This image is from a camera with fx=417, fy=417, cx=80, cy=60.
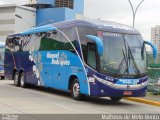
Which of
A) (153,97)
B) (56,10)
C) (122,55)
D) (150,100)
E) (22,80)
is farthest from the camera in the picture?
(56,10)

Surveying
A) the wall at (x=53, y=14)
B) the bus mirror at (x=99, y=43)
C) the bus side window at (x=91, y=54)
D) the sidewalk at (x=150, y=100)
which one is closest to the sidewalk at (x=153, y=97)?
the sidewalk at (x=150, y=100)

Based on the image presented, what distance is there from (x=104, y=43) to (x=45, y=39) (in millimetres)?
5579

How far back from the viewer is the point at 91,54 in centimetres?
1691

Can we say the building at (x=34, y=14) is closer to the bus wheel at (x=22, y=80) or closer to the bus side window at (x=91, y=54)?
the bus wheel at (x=22, y=80)

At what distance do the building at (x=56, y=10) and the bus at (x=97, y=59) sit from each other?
282 feet

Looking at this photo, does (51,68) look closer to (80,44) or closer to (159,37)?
(80,44)

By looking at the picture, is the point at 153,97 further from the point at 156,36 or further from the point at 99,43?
the point at 156,36

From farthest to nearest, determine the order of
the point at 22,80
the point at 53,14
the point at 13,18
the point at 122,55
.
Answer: the point at 13,18
the point at 53,14
the point at 22,80
the point at 122,55

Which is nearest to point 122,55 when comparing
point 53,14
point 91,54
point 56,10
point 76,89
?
point 91,54

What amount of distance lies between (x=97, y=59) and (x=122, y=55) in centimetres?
112

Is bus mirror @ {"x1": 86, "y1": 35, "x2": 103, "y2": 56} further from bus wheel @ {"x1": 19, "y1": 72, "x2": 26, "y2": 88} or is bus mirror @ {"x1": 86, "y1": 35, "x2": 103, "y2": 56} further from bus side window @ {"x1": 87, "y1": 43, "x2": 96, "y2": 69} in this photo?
bus wheel @ {"x1": 19, "y1": 72, "x2": 26, "y2": 88}

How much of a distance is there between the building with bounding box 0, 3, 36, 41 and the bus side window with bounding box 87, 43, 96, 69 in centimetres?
9388

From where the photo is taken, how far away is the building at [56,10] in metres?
108

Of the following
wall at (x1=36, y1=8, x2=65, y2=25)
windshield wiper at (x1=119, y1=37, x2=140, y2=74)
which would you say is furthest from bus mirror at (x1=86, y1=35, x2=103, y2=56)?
wall at (x1=36, y1=8, x2=65, y2=25)
